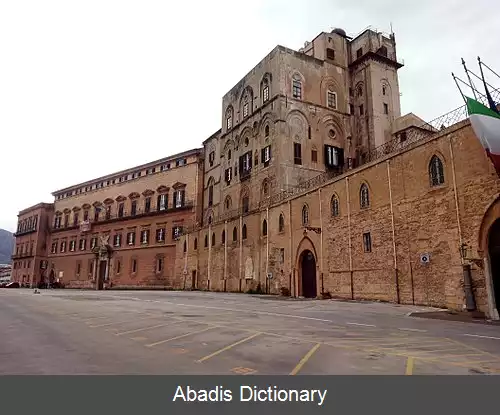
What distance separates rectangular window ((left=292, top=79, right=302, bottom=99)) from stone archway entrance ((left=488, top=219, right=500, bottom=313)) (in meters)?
25.7

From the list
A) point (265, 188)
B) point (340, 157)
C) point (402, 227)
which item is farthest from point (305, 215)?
point (340, 157)

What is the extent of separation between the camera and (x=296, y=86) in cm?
3872

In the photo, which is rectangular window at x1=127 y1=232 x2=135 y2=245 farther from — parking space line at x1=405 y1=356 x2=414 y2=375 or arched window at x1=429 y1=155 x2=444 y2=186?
parking space line at x1=405 y1=356 x2=414 y2=375

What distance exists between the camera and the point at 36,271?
71875 millimetres

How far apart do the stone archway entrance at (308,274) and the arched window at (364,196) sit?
19.9ft

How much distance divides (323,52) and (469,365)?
39856 mm

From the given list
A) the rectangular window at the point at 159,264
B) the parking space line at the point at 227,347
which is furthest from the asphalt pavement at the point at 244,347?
the rectangular window at the point at 159,264

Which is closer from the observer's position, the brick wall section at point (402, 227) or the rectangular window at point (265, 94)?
the brick wall section at point (402, 227)

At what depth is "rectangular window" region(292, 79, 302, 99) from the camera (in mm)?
38497

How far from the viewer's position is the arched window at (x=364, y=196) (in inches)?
898

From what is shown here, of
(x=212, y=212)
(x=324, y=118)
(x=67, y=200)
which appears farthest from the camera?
(x=67, y=200)

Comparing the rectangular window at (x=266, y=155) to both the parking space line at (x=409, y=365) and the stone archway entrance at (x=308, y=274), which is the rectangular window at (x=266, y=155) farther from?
the parking space line at (x=409, y=365)
